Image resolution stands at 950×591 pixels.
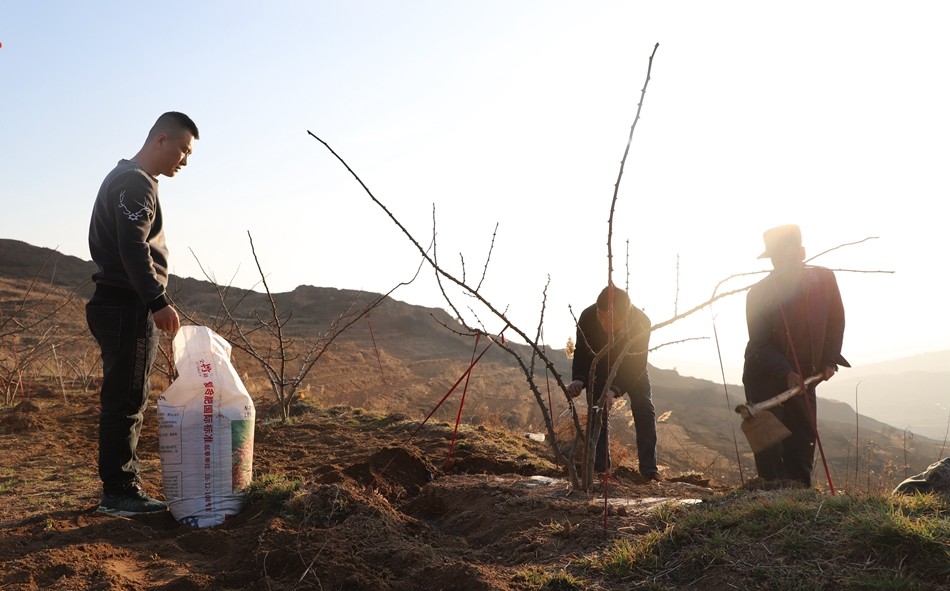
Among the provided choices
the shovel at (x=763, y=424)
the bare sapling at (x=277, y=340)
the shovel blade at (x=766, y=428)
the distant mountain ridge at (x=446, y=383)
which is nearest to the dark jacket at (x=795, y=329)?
the shovel at (x=763, y=424)

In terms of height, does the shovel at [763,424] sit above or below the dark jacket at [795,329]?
below

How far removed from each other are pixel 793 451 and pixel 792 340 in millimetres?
750

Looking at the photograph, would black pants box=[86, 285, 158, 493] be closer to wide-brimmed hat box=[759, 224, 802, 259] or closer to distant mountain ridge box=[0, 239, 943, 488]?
distant mountain ridge box=[0, 239, 943, 488]

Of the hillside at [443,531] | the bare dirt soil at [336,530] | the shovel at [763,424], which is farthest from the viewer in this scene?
the shovel at [763,424]

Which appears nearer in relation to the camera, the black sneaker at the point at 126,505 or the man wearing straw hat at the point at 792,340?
the black sneaker at the point at 126,505

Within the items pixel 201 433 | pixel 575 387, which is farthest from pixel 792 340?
pixel 201 433

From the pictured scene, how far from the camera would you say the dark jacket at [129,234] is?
287cm

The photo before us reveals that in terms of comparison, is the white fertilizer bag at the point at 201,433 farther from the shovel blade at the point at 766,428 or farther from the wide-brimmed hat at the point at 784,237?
the wide-brimmed hat at the point at 784,237

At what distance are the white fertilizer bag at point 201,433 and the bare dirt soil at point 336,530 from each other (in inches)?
4.0

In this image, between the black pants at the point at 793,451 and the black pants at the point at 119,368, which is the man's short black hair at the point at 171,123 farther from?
the black pants at the point at 793,451

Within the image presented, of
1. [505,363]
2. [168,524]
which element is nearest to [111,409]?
[168,524]

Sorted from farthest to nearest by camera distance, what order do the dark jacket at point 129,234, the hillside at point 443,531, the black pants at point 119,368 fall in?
the black pants at point 119,368 → the dark jacket at point 129,234 → the hillside at point 443,531

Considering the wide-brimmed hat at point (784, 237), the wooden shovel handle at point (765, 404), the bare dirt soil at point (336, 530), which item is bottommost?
the bare dirt soil at point (336, 530)

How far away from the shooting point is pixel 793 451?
14.8ft
